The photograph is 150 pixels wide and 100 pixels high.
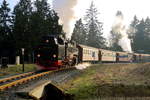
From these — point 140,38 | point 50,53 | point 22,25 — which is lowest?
point 50,53

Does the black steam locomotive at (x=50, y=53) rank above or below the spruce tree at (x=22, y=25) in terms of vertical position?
below

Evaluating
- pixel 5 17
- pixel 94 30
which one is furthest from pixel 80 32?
pixel 5 17

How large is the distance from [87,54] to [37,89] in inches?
1315

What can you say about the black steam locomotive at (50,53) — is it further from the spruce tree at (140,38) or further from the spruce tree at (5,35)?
the spruce tree at (140,38)

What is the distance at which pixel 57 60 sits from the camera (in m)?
29.9

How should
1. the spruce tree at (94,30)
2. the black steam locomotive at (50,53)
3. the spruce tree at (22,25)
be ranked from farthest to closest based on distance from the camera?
the spruce tree at (94,30) < the spruce tree at (22,25) < the black steam locomotive at (50,53)

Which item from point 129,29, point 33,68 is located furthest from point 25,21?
point 129,29

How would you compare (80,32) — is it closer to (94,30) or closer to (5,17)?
(94,30)

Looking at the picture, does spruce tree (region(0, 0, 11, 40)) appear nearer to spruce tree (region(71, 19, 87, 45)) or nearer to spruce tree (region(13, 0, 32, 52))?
spruce tree (region(13, 0, 32, 52))

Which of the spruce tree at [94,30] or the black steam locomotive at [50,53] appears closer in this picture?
the black steam locomotive at [50,53]

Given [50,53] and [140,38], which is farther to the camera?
[140,38]

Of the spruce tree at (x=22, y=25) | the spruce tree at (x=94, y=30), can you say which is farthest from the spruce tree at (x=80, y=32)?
the spruce tree at (x=22, y=25)

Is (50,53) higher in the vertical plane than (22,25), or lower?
lower

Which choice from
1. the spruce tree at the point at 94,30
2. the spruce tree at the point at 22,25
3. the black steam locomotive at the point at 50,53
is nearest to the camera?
the black steam locomotive at the point at 50,53
